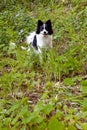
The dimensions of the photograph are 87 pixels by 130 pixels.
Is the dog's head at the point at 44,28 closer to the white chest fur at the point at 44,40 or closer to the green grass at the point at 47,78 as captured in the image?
the white chest fur at the point at 44,40

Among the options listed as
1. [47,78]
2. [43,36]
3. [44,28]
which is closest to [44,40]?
[43,36]

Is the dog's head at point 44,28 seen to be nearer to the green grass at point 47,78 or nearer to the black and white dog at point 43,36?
the black and white dog at point 43,36

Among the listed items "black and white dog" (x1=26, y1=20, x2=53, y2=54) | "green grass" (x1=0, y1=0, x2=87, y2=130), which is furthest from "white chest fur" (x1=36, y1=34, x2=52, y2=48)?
"green grass" (x1=0, y1=0, x2=87, y2=130)

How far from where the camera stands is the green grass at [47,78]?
314 cm

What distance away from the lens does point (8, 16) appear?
28.7 feet

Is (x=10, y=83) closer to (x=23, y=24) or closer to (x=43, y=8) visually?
(x=23, y=24)

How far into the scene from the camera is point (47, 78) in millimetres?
4758

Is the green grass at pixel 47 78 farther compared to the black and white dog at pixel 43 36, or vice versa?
the black and white dog at pixel 43 36

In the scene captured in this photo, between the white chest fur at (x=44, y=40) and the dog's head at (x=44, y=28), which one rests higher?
the dog's head at (x=44, y=28)

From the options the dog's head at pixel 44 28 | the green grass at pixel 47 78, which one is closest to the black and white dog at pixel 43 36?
the dog's head at pixel 44 28

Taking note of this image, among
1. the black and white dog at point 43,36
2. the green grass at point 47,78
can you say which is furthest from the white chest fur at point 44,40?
the green grass at point 47,78

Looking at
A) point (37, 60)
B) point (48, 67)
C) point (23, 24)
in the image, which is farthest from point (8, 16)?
point (48, 67)

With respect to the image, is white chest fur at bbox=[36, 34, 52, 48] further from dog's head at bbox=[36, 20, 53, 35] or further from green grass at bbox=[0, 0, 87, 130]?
green grass at bbox=[0, 0, 87, 130]

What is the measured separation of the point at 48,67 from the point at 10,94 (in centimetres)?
89
